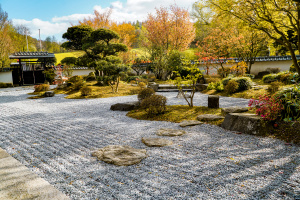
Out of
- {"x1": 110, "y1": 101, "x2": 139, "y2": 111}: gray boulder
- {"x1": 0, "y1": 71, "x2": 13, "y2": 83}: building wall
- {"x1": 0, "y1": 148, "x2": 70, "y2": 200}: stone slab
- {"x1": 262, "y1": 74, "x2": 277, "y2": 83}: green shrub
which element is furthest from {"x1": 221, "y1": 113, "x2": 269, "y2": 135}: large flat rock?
{"x1": 0, "y1": 71, "x2": 13, "y2": 83}: building wall

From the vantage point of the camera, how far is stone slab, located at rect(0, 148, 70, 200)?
2309mm

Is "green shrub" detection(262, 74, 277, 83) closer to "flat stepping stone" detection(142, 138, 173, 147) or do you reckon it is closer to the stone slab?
"flat stepping stone" detection(142, 138, 173, 147)

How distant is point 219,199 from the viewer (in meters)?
2.25

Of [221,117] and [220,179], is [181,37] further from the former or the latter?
[220,179]

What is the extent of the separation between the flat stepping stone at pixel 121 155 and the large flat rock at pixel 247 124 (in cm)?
233

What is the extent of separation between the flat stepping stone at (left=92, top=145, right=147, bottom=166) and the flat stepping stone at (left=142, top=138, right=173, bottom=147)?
35 cm

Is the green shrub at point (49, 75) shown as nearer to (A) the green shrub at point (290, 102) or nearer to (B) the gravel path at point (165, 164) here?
(B) the gravel path at point (165, 164)

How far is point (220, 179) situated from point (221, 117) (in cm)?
318

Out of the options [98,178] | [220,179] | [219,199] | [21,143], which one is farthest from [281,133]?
[21,143]

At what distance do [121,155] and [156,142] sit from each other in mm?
879

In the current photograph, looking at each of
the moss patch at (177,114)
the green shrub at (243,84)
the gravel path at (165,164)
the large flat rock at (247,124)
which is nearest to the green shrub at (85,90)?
the moss patch at (177,114)

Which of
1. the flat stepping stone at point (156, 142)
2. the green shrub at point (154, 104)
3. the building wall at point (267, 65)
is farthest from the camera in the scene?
the building wall at point (267, 65)

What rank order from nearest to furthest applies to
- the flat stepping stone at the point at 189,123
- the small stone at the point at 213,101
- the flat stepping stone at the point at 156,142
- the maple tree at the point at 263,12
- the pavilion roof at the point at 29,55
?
the flat stepping stone at the point at 156,142
the flat stepping stone at the point at 189,123
the maple tree at the point at 263,12
the small stone at the point at 213,101
the pavilion roof at the point at 29,55

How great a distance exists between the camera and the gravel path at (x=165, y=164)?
2.43m
